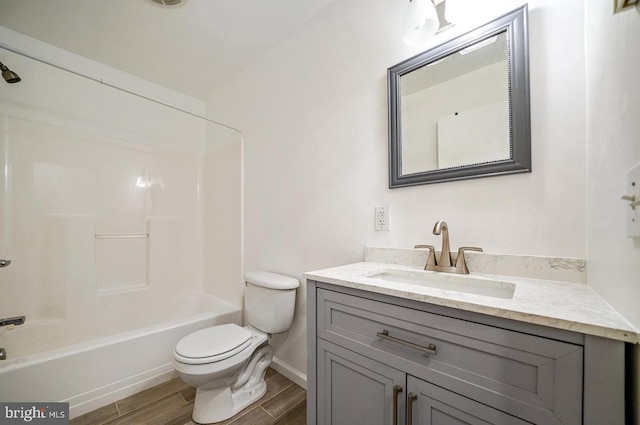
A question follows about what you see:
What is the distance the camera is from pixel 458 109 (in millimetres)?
1132

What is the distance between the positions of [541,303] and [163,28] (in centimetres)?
247

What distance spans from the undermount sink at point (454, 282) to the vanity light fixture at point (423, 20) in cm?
102

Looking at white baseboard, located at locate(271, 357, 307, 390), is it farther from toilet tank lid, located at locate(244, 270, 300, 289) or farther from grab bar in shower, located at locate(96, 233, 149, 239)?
grab bar in shower, located at locate(96, 233, 149, 239)

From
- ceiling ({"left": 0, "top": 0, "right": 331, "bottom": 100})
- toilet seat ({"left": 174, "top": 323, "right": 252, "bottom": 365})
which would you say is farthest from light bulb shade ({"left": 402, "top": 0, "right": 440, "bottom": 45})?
toilet seat ({"left": 174, "top": 323, "right": 252, "bottom": 365})

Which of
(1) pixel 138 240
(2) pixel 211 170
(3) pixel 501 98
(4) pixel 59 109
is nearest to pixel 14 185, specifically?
(4) pixel 59 109

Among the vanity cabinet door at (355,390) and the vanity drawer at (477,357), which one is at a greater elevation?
the vanity drawer at (477,357)

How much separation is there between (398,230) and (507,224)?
44 centimetres

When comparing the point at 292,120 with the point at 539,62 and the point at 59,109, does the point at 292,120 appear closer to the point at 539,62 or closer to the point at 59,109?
the point at 539,62

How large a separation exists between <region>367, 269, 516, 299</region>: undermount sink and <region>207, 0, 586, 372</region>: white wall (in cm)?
16

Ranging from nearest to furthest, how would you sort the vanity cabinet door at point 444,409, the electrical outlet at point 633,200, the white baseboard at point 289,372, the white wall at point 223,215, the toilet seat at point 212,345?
the electrical outlet at point 633,200, the vanity cabinet door at point 444,409, the toilet seat at point 212,345, the white baseboard at point 289,372, the white wall at point 223,215

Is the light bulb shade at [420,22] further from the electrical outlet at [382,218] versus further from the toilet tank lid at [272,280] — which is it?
the toilet tank lid at [272,280]

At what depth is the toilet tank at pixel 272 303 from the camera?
→ 1606 millimetres

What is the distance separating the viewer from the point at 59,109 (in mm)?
1945

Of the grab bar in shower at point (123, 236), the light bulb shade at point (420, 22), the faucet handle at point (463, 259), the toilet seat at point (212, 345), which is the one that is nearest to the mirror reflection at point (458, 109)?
the light bulb shade at point (420, 22)
